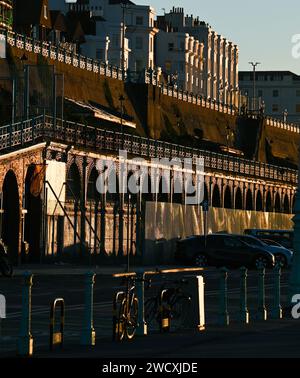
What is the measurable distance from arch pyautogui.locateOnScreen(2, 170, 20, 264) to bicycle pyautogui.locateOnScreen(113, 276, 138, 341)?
4244cm

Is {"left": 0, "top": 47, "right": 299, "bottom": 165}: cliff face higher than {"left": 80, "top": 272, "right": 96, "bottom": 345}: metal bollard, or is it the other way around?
{"left": 0, "top": 47, "right": 299, "bottom": 165}: cliff face

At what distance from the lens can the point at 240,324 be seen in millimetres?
28562

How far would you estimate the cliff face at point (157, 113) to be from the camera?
9600 centimetres

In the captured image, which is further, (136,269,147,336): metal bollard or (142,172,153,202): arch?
(142,172,153,202): arch

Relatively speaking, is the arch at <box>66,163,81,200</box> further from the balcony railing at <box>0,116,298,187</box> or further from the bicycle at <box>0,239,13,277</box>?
the bicycle at <box>0,239,13,277</box>

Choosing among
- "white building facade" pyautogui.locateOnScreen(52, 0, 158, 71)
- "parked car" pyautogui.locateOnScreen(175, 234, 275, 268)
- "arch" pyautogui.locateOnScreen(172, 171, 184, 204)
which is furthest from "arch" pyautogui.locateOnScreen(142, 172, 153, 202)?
"white building facade" pyautogui.locateOnScreen(52, 0, 158, 71)

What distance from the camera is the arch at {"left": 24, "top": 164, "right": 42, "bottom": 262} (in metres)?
69.8

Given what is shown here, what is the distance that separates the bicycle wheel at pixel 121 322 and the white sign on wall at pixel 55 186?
45.4 meters

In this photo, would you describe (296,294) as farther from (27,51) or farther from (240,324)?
(27,51)

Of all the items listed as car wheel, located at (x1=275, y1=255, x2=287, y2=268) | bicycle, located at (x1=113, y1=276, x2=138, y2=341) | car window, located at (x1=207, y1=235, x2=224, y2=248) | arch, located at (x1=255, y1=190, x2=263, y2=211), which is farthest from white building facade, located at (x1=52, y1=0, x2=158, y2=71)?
bicycle, located at (x1=113, y1=276, x2=138, y2=341)

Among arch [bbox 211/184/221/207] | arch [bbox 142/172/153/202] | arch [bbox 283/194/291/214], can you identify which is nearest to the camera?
arch [bbox 142/172/153/202]

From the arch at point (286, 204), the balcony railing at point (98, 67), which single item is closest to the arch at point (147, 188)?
the balcony railing at point (98, 67)

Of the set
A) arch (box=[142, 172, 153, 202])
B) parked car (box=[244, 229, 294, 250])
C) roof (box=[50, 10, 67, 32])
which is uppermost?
roof (box=[50, 10, 67, 32])

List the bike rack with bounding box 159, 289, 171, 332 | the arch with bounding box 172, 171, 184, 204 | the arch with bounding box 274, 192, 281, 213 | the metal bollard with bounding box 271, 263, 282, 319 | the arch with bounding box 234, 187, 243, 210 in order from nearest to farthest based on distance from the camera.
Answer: the bike rack with bounding box 159, 289, 171, 332, the metal bollard with bounding box 271, 263, 282, 319, the arch with bounding box 172, 171, 184, 204, the arch with bounding box 234, 187, 243, 210, the arch with bounding box 274, 192, 281, 213
